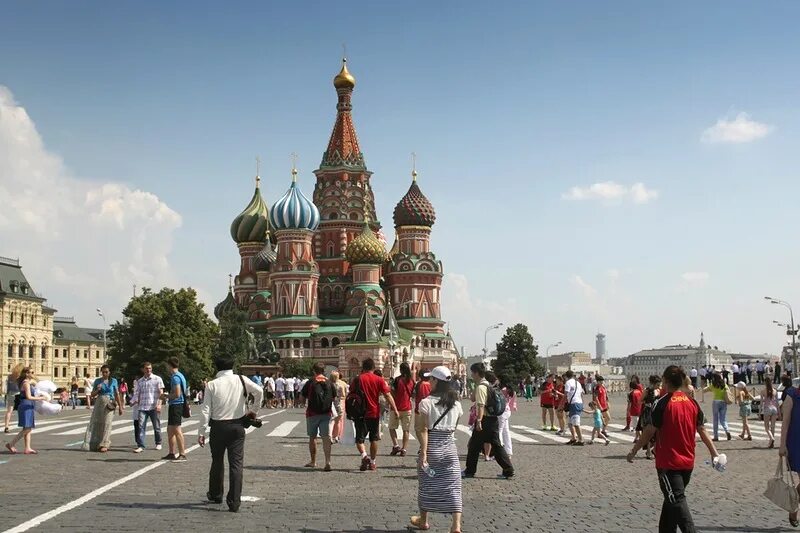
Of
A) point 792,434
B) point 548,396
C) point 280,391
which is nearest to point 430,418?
point 792,434

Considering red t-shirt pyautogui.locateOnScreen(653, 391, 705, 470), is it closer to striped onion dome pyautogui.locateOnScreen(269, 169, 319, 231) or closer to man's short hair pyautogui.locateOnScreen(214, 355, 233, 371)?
man's short hair pyautogui.locateOnScreen(214, 355, 233, 371)

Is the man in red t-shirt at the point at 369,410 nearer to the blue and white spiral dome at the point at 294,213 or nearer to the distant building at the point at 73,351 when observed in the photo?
the blue and white spiral dome at the point at 294,213

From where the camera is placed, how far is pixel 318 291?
9050 cm

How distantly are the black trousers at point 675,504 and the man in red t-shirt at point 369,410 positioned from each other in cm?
688

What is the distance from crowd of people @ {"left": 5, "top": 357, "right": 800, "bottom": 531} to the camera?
8.07m

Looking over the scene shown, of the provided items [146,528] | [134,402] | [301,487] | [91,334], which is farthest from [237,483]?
[91,334]

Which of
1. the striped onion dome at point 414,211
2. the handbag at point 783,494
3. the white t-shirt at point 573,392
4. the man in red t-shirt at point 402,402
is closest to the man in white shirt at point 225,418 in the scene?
the handbag at point 783,494

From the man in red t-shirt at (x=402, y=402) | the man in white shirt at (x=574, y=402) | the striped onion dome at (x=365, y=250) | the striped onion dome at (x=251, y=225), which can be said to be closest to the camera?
the man in red t-shirt at (x=402, y=402)

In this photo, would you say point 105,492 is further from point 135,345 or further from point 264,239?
point 264,239

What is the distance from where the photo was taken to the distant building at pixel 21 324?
298 ft

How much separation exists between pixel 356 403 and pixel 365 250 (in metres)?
71.9

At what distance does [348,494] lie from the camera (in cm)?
1168

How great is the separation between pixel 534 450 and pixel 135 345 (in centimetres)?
4550

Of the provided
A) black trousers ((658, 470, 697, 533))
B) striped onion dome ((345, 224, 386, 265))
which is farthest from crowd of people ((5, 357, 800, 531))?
striped onion dome ((345, 224, 386, 265))
